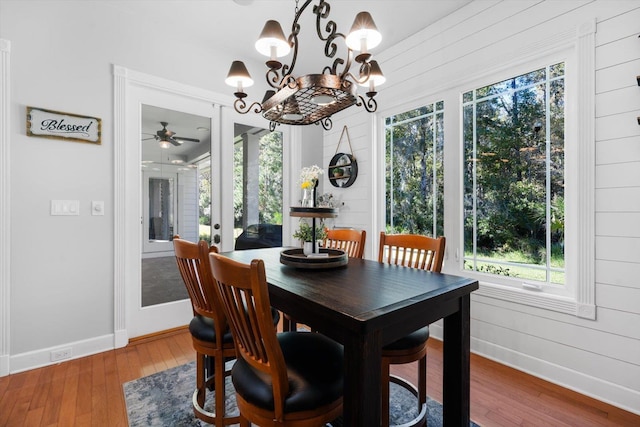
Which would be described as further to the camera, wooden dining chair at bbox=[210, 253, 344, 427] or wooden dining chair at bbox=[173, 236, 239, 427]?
wooden dining chair at bbox=[173, 236, 239, 427]

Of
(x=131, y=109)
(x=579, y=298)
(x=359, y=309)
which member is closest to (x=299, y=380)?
(x=359, y=309)

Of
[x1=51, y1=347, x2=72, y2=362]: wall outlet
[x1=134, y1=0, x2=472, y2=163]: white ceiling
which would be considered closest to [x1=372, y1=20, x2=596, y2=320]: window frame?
[x1=134, y1=0, x2=472, y2=163]: white ceiling

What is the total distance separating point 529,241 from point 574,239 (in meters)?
0.31

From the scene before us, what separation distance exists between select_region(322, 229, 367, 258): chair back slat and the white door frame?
175 cm

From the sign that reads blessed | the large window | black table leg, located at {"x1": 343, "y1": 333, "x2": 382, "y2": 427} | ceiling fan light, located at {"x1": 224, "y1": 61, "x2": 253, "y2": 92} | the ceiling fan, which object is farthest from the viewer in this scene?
the ceiling fan

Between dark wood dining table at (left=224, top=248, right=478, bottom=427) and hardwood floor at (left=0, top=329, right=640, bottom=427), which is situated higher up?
dark wood dining table at (left=224, top=248, right=478, bottom=427)

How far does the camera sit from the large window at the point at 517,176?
221 cm

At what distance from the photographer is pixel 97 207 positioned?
102 inches

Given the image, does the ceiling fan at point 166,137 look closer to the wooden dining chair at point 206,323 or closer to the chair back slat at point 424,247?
the wooden dining chair at point 206,323

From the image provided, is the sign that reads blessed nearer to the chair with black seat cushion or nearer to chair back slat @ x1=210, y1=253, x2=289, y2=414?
the chair with black seat cushion

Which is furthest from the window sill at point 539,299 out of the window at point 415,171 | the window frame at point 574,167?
the window at point 415,171

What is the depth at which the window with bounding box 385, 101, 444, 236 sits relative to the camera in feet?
9.62

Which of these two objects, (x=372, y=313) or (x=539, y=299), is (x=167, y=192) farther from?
(x=539, y=299)

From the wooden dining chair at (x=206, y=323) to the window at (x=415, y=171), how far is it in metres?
2.15
